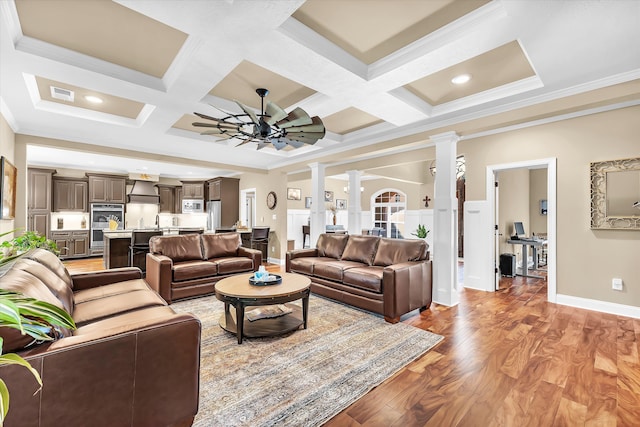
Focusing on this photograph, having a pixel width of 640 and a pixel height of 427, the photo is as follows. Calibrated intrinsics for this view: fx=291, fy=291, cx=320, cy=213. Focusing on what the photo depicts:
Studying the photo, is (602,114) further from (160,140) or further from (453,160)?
(160,140)

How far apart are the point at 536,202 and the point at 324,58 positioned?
23.3 feet

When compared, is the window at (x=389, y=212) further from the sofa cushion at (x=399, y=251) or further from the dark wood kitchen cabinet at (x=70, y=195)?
the dark wood kitchen cabinet at (x=70, y=195)

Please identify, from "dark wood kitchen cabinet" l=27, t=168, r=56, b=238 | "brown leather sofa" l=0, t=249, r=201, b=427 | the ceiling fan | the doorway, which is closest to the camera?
"brown leather sofa" l=0, t=249, r=201, b=427

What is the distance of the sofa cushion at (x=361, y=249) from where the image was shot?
431cm

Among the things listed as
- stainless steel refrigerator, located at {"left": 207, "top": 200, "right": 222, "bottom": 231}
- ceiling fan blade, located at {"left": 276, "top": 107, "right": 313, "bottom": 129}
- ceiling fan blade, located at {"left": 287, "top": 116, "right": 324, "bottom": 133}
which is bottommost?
stainless steel refrigerator, located at {"left": 207, "top": 200, "right": 222, "bottom": 231}

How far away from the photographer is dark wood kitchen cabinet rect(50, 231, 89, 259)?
7605mm

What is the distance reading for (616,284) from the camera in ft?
11.5

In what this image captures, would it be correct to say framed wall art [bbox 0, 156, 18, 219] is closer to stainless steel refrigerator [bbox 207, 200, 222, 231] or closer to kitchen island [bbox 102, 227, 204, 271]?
kitchen island [bbox 102, 227, 204, 271]

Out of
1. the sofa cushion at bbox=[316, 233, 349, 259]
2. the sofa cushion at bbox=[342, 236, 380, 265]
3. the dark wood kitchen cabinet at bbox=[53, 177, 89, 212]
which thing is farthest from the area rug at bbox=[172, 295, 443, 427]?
the dark wood kitchen cabinet at bbox=[53, 177, 89, 212]

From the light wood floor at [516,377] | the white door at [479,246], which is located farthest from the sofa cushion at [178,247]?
the white door at [479,246]

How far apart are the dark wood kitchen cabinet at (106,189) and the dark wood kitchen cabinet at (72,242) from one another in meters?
0.98

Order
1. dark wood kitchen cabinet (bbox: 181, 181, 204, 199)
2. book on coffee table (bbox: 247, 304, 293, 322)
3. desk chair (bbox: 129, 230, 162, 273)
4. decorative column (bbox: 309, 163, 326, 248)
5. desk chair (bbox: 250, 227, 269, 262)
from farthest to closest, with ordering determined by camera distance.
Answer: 1. dark wood kitchen cabinet (bbox: 181, 181, 204, 199)
2. desk chair (bbox: 250, 227, 269, 262)
3. decorative column (bbox: 309, 163, 326, 248)
4. desk chair (bbox: 129, 230, 162, 273)
5. book on coffee table (bbox: 247, 304, 293, 322)

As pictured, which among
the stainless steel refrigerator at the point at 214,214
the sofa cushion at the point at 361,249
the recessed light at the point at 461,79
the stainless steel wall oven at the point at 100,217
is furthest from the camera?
the stainless steel refrigerator at the point at 214,214

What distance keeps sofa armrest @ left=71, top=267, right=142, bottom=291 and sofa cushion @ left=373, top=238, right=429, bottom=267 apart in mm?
3033
